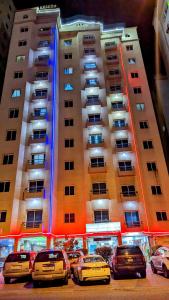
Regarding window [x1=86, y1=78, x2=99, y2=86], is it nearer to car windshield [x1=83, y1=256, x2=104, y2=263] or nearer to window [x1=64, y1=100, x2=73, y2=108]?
window [x1=64, y1=100, x2=73, y2=108]

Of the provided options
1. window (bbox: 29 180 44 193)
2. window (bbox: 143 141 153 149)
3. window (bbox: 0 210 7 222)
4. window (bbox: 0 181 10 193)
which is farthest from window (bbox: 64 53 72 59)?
window (bbox: 0 210 7 222)

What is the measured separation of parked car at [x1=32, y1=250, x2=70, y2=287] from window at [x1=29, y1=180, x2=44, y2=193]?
56.5 ft

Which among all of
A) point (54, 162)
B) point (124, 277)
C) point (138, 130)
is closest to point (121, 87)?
point (138, 130)

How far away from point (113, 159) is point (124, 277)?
19541mm

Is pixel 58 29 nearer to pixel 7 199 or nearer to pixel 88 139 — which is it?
pixel 88 139


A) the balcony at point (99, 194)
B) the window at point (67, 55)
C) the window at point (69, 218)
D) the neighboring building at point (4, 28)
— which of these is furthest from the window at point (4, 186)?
the window at point (67, 55)

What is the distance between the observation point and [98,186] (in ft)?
100

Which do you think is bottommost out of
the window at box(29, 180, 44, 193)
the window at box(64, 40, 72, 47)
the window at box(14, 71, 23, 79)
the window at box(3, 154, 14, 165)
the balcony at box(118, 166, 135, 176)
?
the window at box(29, 180, 44, 193)

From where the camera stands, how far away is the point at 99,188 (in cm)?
3045

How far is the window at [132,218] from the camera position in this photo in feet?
93.6

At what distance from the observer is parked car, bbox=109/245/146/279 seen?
13047mm

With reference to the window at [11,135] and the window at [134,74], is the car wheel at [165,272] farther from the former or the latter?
the window at [134,74]

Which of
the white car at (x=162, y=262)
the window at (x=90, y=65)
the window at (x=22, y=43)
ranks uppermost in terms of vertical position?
the window at (x=22, y=43)

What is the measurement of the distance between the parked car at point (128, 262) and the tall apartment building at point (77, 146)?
13570mm
